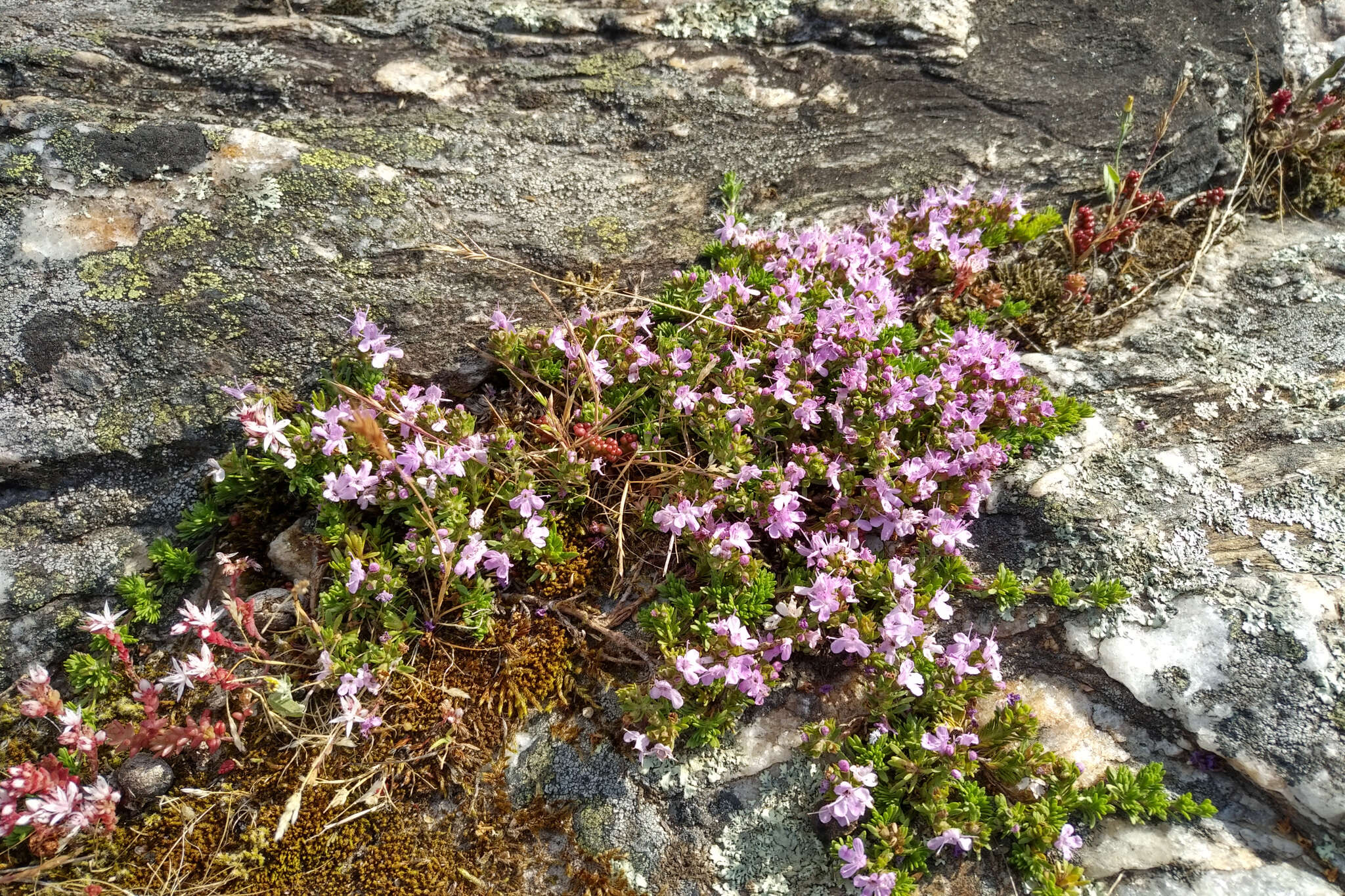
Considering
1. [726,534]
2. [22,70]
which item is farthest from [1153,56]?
[22,70]

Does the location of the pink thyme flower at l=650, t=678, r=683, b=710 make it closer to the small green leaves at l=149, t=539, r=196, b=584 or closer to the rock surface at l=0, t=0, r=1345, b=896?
the rock surface at l=0, t=0, r=1345, b=896

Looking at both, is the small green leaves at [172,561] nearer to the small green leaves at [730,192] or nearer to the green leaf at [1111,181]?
the small green leaves at [730,192]

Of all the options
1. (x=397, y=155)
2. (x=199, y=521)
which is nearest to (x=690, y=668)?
(x=199, y=521)

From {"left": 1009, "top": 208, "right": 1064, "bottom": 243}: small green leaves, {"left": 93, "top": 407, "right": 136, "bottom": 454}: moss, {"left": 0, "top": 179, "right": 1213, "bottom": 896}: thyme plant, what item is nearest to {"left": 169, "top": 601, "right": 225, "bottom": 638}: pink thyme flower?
{"left": 0, "top": 179, "right": 1213, "bottom": 896}: thyme plant

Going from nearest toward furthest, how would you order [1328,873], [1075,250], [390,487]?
1. [1328,873]
2. [390,487]
3. [1075,250]

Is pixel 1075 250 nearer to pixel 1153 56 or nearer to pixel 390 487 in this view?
pixel 1153 56

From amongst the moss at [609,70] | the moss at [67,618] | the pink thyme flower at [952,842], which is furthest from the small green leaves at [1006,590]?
the moss at [67,618]
